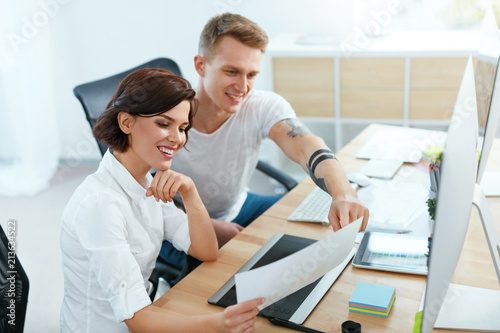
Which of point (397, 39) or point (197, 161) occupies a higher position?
point (397, 39)

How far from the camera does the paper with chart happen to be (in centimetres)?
100

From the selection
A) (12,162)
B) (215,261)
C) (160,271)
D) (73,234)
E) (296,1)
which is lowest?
(12,162)

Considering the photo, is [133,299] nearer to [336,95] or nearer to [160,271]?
[160,271]

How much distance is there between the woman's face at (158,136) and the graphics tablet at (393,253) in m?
0.57

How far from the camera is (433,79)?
3.31 metres

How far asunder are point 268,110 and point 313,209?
46 cm

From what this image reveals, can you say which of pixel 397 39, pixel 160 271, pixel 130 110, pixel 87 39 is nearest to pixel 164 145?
pixel 130 110

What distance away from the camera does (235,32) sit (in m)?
1.91

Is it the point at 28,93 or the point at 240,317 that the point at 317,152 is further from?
the point at 28,93

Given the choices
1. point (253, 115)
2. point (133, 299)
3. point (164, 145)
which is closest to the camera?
point (133, 299)

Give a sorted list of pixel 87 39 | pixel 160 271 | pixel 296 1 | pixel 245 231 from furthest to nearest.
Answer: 1. pixel 87 39
2. pixel 296 1
3. pixel 160 271
4. pixel 245 231

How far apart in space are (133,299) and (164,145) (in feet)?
1.34

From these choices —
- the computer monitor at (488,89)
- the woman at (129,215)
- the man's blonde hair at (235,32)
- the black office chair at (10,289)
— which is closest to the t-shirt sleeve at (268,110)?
the man's blonde hair at (235,32)

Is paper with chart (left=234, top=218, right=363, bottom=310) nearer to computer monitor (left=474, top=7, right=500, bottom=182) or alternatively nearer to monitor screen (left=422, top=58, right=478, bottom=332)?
monitor screen (left=422, top=58, right=478, bottom=332)
